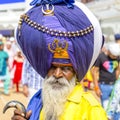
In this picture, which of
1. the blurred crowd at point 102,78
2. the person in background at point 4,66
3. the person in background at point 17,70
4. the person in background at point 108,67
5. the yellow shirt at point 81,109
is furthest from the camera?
the person in background at point 17,70

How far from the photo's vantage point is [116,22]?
79.6 ft

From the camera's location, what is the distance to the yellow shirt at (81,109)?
9.73ft

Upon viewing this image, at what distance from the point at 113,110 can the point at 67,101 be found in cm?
203

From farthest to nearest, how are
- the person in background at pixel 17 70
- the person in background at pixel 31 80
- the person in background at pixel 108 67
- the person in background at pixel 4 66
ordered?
the person in background at pixel 17 70 < the person in background at pixel 4 66 < the person in background at pixel 108 67 < the person in background at pixel 31 80

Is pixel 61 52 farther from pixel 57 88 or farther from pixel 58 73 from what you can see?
pixel 57 88

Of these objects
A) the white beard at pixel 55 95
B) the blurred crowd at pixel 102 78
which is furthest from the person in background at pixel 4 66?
the white beard at pixel 55 95

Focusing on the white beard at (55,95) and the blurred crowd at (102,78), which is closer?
the white beard at (55,95)

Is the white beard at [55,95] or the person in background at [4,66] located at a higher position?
the white beard at [55,95]

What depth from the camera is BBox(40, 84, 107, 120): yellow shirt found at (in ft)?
9.73

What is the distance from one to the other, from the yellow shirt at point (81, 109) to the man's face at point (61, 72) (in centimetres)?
12

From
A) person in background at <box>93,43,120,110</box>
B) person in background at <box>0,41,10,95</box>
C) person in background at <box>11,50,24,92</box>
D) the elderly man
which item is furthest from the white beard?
person in background at <box>11,50,24,92</box>

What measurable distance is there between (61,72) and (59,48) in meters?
0.16

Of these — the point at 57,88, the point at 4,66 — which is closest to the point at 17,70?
the point at 4,66

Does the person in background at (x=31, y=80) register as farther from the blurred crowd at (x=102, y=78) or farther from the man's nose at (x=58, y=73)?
the man's nose at (x=58, y=73)
